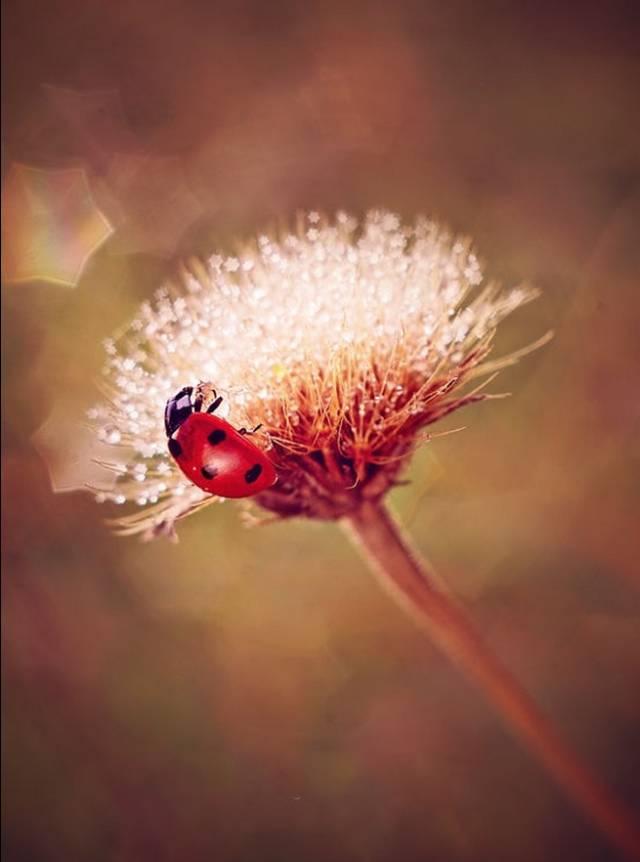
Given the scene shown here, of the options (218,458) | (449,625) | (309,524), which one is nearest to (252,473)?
(218,458)

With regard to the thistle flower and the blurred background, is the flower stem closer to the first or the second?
the thistle flower

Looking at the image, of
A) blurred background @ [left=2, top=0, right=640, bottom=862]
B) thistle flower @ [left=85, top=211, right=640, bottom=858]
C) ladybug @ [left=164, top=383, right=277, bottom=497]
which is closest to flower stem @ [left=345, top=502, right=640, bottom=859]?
thistle flower @ [left=85, top=211, right=640, bottom=858]

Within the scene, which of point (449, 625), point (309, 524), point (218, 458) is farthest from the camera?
point (309, 524)

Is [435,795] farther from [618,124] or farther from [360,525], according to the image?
[618,124]

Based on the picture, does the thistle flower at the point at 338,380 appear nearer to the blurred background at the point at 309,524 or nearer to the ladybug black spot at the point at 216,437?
the ladybug black spot at the point at 216,437

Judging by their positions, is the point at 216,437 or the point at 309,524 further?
the point at 309,524

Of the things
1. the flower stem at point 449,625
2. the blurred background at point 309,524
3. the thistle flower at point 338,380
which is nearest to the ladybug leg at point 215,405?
the thistle flower at point 338,380

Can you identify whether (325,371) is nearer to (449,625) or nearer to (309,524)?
(449,625)
